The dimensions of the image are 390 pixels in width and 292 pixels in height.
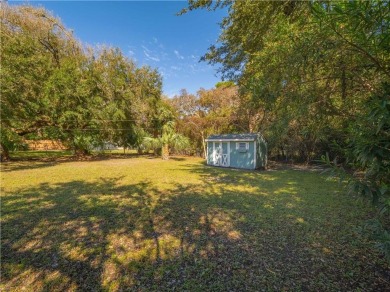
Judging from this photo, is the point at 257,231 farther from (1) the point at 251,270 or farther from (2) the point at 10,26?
(2) the point at 10,26

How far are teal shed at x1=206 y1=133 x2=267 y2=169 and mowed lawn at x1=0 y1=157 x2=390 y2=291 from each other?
6.40 metres

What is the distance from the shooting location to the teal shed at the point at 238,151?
11891 millimetres

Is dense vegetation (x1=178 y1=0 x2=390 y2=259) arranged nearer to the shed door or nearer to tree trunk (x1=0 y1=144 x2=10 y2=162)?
the shed door

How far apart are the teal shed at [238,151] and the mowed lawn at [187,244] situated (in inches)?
252

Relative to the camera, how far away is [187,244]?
122 inches

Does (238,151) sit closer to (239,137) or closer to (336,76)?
(239,137)

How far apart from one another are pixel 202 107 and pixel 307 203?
18.9 m

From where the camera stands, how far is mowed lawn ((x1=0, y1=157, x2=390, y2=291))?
2277 mm

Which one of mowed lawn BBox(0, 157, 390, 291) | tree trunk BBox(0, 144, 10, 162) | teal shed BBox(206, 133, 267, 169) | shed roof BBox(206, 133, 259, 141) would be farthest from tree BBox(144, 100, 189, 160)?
mowed lawn BBox(0, 157, 390, 291)

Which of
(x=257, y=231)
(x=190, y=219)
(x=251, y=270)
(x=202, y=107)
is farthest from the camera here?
(x=202, y=107)

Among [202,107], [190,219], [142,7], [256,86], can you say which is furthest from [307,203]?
[202,107]

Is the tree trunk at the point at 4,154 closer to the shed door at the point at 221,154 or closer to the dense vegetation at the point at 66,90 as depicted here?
the dense vegetation at the point at 66,90

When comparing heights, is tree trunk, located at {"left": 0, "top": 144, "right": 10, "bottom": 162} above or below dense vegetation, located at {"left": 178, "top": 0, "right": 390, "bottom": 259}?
below

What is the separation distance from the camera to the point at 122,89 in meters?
17.7
